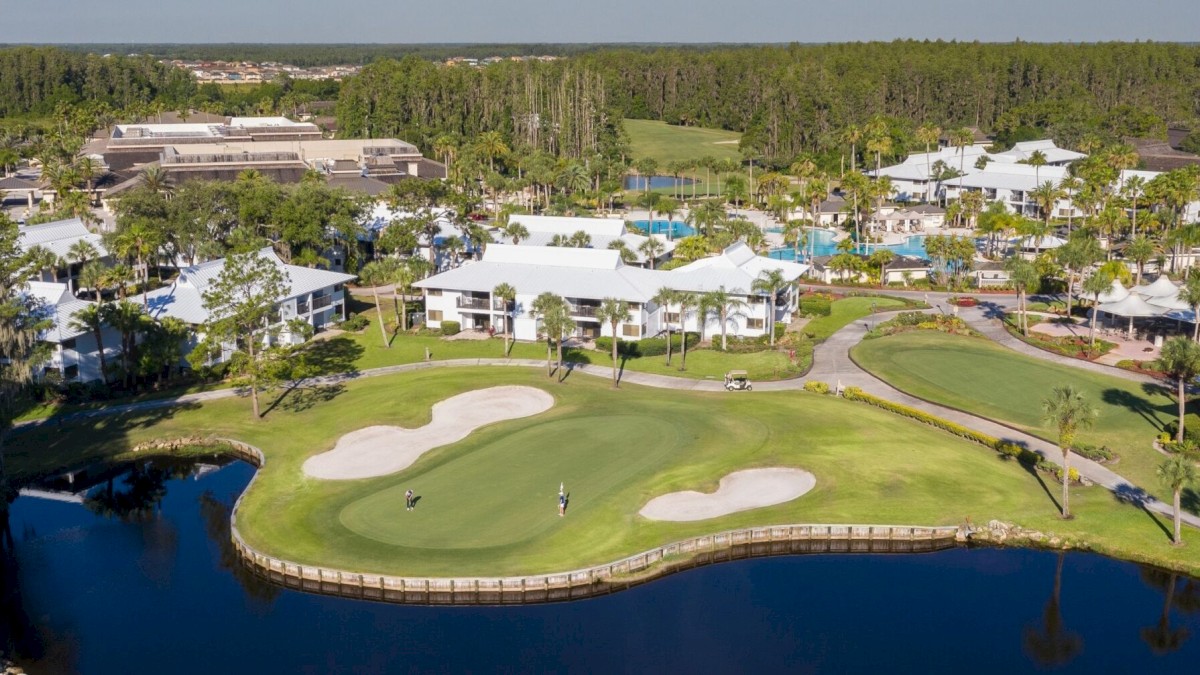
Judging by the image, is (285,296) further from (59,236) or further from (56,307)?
(59,236)

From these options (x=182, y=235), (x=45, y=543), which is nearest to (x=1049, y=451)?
(x=45, y=543)

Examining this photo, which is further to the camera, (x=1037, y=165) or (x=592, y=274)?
(x=1037, y=165)

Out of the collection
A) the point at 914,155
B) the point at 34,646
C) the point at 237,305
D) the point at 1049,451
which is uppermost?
the point at 914,155

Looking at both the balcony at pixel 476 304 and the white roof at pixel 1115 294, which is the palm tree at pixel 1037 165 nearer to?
the white roof at pixel 1115 294

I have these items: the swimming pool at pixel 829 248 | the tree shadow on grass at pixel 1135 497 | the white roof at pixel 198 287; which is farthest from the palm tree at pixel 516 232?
the tree shadow on grass at pixel 1135 497

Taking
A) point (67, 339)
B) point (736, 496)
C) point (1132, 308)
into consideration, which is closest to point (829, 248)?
point (1132, 308)

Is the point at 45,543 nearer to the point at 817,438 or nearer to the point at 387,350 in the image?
the point at 387,350

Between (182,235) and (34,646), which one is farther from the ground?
(182,235)
